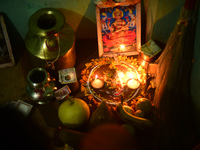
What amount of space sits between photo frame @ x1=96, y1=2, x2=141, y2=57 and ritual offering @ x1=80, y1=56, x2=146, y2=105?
0.19 meters

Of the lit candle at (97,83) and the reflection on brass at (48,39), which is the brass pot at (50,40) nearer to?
the reflection on brass at (48,39)

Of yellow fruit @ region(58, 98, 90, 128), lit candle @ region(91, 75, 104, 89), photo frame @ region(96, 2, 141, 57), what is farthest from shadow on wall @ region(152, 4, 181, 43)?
yellow fruit @ region(58, 98, 90, 128)

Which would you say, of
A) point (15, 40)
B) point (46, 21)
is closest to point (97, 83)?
point (46, 21)

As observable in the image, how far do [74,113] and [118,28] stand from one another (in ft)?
6.27

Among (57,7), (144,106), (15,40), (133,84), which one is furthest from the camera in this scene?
(15,40)

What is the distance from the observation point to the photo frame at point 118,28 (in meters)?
3.09

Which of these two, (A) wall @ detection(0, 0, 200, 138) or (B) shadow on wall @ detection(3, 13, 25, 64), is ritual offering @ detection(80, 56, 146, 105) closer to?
(A) wall @ detection(0, 0, 200, 138)

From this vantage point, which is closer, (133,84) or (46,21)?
(46,21)

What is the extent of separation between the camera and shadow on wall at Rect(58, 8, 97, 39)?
3.36m

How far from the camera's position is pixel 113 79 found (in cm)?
303

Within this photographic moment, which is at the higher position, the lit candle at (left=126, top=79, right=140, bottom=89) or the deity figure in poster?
the deity figure in poster

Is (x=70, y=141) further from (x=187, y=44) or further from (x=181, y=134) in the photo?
(x=187, y=44)

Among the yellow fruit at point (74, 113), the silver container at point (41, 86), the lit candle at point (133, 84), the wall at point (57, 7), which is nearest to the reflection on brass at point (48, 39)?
the silver container at point (41, 86)

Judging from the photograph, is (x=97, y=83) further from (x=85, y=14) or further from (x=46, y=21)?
(x=85, y=14)
